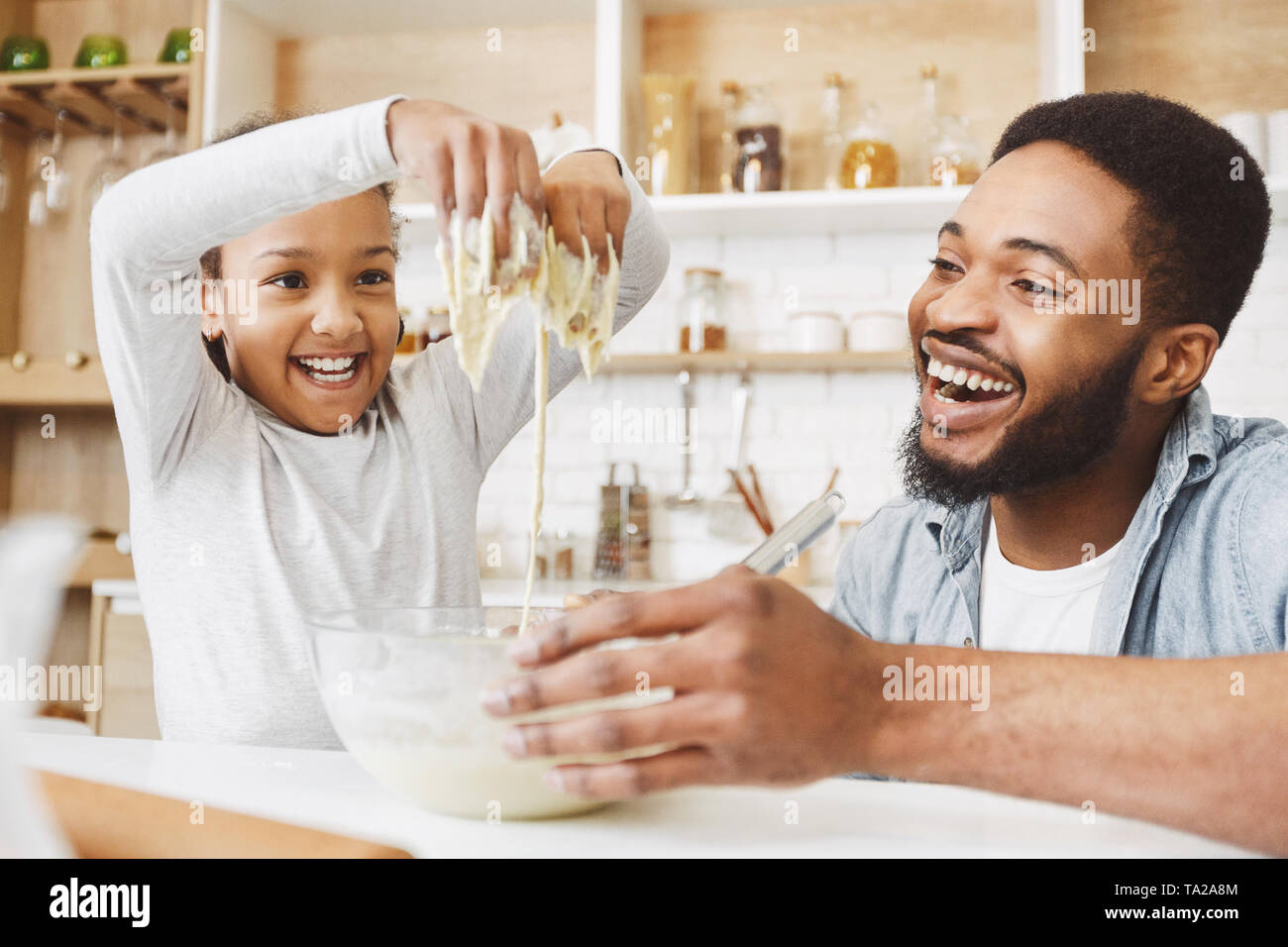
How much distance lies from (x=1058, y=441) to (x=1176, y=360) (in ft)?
0.54

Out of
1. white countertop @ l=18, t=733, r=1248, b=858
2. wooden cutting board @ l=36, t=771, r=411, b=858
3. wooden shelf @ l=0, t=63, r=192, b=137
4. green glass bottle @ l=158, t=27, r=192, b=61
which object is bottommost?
white countertop @ l=18, t=733, r=1248, b=858

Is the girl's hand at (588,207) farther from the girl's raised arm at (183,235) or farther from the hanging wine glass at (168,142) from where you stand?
the hanging wine glass at (168,142)

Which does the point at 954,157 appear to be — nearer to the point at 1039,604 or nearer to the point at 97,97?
the point at 1039,604

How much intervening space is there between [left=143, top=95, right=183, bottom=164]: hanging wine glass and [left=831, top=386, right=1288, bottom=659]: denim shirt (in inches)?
98.3

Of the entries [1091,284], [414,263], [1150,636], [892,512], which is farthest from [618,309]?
[414,263]

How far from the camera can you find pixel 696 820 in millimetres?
635

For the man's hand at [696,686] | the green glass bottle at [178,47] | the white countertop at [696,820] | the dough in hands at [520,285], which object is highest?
the green glass bottle at [178,47]

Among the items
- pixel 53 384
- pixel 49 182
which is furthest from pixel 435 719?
pixel 49 182

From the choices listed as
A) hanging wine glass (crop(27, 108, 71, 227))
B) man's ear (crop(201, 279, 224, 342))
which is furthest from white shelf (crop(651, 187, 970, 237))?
hanging wine glass (crop(27, 108, 71, 227))

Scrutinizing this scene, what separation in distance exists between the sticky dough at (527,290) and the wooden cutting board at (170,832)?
0.67 feet

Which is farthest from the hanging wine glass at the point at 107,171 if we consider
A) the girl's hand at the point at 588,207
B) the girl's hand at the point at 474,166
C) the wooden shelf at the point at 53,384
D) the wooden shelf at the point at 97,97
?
the girl's hand at the point at 474,166

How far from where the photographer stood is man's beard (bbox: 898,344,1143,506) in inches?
40.9

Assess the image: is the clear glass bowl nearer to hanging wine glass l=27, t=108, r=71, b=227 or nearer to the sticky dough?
the sticky dough

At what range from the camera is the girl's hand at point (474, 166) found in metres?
0.68
